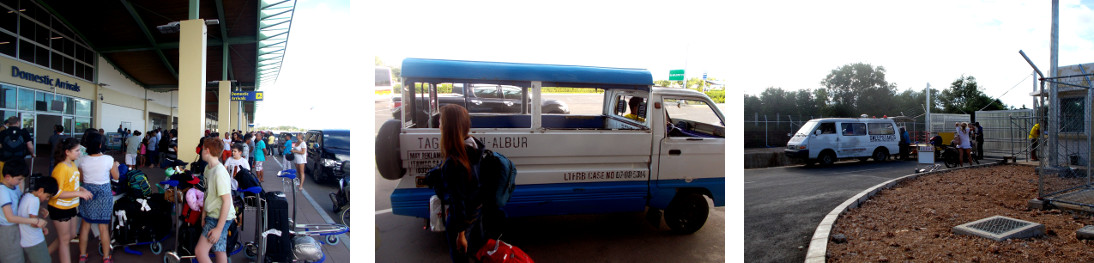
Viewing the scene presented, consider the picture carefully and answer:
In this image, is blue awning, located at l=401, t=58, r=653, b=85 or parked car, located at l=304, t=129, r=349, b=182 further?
parked car, located at l=304, t=129, r=349, b=182

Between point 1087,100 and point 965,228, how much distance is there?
3506mm

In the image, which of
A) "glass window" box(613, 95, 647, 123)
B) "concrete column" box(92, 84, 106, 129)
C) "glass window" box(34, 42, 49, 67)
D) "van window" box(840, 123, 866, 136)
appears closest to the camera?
"glass window" box(613, 95, 647, 123)

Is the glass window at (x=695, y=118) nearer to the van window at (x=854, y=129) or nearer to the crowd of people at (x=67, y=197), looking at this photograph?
the crowd of people at (x=67, y=197)

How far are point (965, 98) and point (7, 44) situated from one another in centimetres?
1039


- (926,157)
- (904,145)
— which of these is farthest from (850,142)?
(926,157)

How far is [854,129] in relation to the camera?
7.36 meters

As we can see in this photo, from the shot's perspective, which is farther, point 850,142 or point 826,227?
point 850,142

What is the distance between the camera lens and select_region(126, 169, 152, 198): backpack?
2.90 metres

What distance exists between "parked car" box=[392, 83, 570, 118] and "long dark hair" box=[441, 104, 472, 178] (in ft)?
1.98

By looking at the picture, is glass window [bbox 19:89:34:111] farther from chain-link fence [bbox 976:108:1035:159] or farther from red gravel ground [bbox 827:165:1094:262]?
chain-link fence [bbox 976:108:1035:159]

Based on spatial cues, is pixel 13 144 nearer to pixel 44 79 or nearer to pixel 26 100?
pixel 26 100

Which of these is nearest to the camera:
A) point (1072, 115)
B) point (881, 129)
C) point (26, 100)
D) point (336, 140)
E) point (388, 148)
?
point (388, 148)

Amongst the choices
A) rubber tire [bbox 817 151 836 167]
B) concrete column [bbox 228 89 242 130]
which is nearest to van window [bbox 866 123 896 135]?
rubber tire [bbox 817 151 836 167]

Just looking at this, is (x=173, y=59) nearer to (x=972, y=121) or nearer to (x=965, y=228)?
(x=965, y=228)
